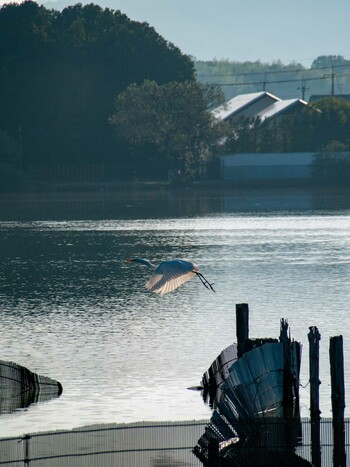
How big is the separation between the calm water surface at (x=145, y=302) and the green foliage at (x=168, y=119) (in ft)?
139

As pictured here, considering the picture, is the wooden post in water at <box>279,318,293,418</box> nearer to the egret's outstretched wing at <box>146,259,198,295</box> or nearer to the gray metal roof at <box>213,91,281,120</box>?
the egret's outstretched wing at <box>146,259,198,295</box>

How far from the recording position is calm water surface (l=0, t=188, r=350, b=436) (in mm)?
34156

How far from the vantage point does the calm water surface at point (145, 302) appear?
34.2 meters

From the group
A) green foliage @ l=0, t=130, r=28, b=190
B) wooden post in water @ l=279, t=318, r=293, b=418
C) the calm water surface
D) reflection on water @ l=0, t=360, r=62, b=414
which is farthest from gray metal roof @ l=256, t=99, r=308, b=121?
wooden post in water @ l=279, t=318, r=293, b=418

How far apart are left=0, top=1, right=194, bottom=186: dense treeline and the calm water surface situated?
50.5 m

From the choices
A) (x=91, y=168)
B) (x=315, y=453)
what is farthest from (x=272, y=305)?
(x=91, y=168)

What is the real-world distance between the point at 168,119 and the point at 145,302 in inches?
4075

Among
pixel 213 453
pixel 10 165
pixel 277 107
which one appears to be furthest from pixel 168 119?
pixel 213 453

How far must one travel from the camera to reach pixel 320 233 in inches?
3671

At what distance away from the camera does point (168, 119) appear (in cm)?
15650

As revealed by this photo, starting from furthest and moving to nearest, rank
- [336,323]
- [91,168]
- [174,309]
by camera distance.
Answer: [91,168] < [174,309] < [336,323]

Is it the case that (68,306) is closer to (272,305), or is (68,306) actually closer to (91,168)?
→ (272,305)

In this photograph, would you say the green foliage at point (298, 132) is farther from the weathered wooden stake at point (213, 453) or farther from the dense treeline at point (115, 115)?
the weathered wooden stake at point (213, 453)

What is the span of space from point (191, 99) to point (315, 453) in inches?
5172
